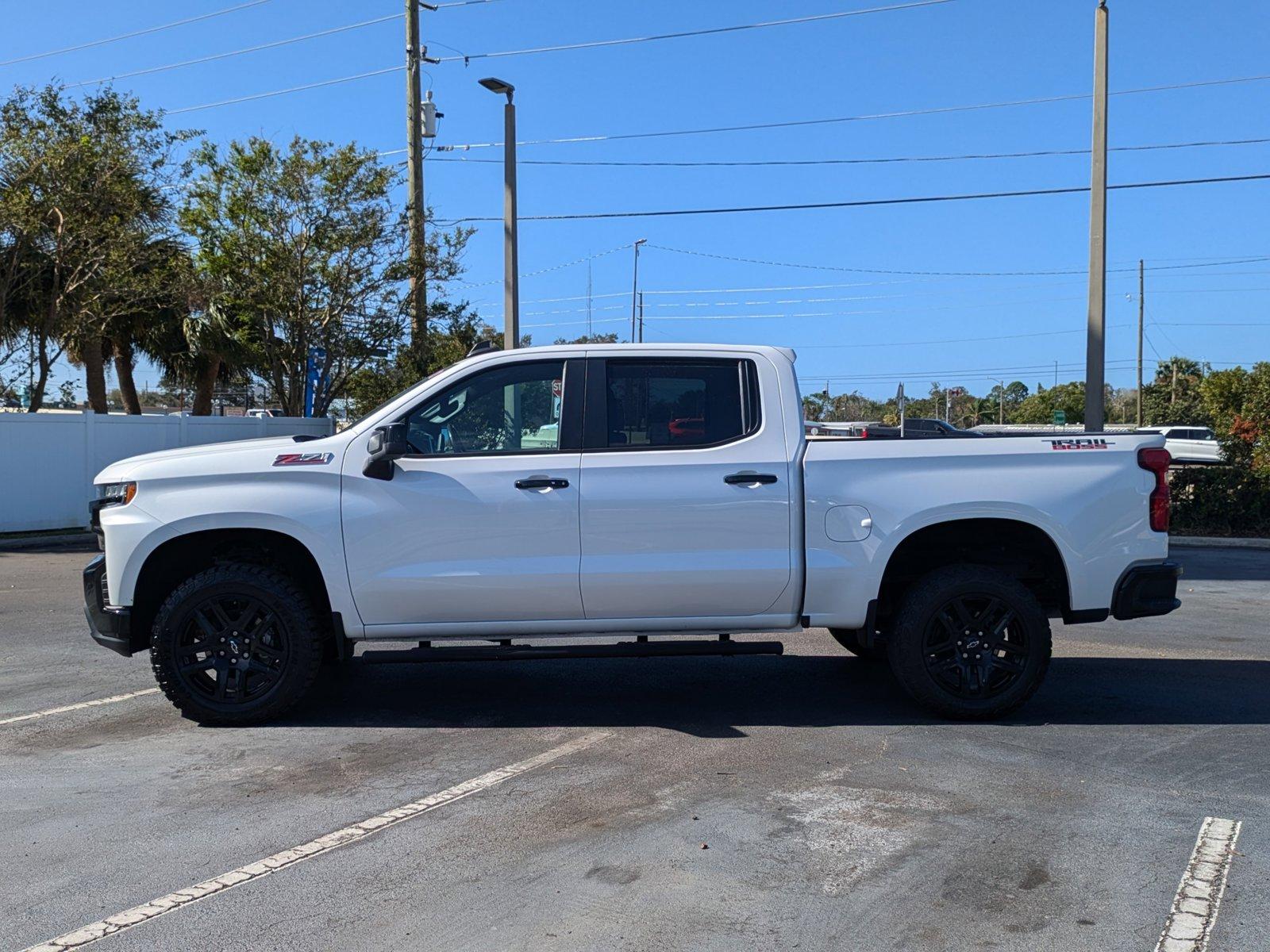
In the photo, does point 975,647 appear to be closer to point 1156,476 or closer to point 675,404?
point 1156,476

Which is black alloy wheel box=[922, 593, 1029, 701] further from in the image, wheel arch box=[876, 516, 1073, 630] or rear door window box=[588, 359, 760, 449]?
rear door window box=[588, 359, 760, 449]

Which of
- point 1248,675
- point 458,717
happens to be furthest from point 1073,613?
point 458,717

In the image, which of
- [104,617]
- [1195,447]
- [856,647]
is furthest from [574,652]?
[1195,447]

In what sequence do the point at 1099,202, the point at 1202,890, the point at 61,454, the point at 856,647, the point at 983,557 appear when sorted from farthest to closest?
1. the point at 61,454
2. the point at 1099,202
3. the point at 856,647
4. the point at 983,557
5. the point at 1202,890

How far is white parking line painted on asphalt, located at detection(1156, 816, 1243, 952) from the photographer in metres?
3.76

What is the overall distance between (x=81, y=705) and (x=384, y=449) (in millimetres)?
2604

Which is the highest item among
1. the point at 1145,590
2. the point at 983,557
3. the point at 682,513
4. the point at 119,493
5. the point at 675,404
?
the point at 675,404

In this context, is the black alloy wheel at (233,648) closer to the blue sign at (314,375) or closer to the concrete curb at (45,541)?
the concrete curb at (45,541)

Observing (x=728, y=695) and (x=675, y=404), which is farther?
(x=728, y=695)

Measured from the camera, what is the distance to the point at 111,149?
21219 millimetres

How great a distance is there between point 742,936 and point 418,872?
1255mm

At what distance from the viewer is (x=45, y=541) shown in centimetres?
1811

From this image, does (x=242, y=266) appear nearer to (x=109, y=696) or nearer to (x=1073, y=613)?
(x=109, y=696)

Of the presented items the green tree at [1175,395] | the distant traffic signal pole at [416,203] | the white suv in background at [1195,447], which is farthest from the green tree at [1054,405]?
the distant traffic signal pole at [416,203]
